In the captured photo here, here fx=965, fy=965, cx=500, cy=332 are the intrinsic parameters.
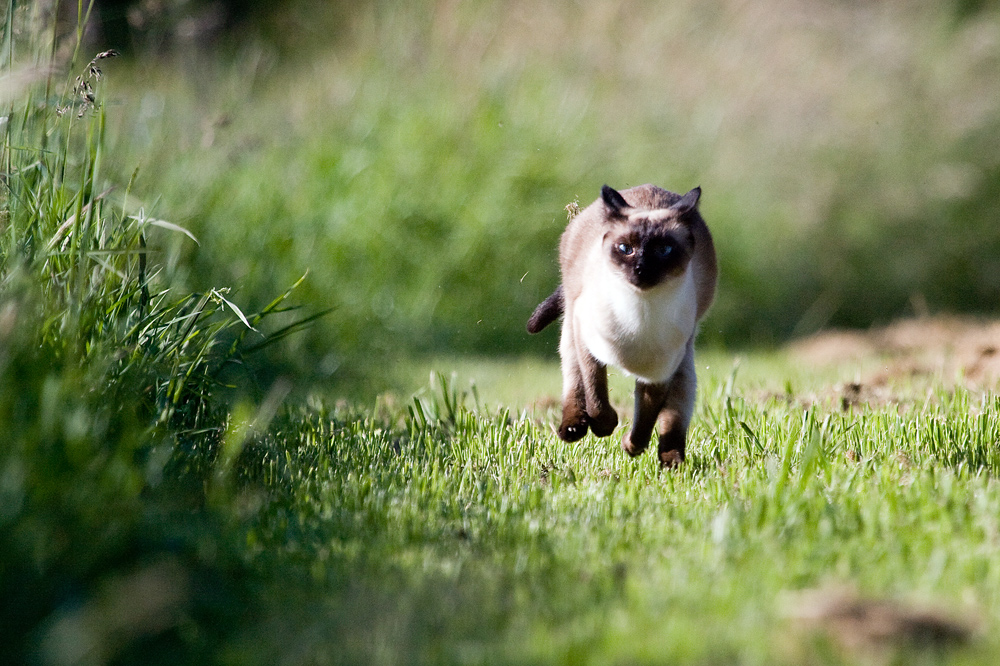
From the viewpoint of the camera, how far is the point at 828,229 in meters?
8.39

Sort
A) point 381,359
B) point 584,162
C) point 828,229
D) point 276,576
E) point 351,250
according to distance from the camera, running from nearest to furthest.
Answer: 1. point 276,576
2. point 381,359
3. point 351,250
4. point 584,162
5. point 828,229

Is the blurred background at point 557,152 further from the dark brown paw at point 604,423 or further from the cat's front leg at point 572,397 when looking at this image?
the dark brown paw at point 604,423

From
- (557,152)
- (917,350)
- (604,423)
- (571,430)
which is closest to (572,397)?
(571,430)

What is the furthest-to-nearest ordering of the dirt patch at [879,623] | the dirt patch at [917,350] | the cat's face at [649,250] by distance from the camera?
the dirt patch at [917,350], the cat's face at [649,250], the dirt patch at [879,623]

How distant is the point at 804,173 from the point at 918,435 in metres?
5.48

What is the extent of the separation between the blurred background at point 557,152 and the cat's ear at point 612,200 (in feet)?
7.86

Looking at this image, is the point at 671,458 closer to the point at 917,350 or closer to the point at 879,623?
the point at 879,623

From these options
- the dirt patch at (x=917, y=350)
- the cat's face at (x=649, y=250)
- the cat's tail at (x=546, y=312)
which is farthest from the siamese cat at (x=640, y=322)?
the dirt patch at (x=917, y=350)

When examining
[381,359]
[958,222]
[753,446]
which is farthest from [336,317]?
[958,222]

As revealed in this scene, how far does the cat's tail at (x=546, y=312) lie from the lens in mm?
3928

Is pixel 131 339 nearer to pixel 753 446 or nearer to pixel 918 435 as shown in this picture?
pixel 753 446

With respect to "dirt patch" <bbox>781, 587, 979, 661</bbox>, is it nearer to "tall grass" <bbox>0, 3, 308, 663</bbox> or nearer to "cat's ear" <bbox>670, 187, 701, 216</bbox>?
"tall grass" <bbox>0, 3, 308, 663</bbox>

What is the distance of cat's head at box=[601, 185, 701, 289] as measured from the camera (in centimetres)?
321

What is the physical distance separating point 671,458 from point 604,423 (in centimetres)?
26
